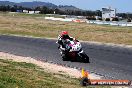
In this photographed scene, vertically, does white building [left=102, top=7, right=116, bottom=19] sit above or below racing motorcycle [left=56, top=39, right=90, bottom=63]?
below

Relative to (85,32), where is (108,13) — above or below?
below

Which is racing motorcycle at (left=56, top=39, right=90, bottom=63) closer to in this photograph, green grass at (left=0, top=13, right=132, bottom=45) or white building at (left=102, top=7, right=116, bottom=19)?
green grass at (left=0, top=13, right=132, bottom=45)

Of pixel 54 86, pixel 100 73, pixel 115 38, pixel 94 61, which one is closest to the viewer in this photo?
pixel 54 86

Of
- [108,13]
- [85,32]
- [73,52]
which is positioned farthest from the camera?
[108,13]

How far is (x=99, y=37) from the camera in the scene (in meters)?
40.4

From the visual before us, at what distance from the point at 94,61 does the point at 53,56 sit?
2977 millimetres

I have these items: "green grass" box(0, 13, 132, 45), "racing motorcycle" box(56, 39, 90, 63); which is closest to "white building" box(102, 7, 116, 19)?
"green grass" box(0, 13, 132, 45)

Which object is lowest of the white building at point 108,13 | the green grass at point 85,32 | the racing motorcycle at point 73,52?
the white building at point 108,13

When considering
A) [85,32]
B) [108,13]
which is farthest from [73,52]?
[108,13]

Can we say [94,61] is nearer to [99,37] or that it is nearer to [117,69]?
[117,69]

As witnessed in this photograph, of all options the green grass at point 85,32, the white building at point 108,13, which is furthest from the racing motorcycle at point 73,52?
the white building at point 108,13

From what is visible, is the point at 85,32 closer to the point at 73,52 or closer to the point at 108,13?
the point at 73,52

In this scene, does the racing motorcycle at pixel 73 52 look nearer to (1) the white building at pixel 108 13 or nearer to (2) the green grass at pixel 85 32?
(2) the green grass at pixel 85 32

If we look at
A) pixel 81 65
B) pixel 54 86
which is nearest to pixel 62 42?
pixel 81 65
